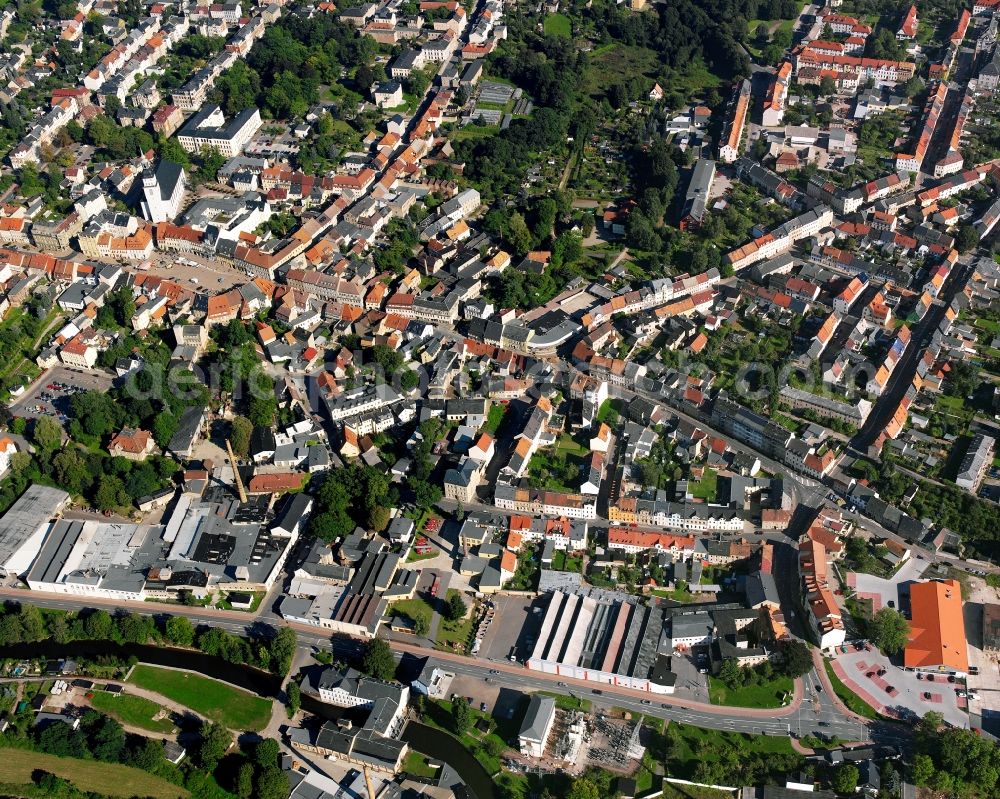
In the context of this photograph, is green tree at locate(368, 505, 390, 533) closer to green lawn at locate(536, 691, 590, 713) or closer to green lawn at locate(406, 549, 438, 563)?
green lawn at locate(406, 549, 438, 563)

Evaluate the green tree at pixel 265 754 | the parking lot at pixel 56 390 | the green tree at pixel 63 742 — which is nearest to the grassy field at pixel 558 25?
the parking lot at pixel 56 390

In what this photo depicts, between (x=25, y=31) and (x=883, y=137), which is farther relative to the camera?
(x=25, y=31)

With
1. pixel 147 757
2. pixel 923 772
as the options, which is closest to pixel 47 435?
pixel 147 757

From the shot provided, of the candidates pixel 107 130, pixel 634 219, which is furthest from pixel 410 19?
pixel 634 219

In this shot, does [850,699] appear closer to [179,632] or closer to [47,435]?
[179,632]

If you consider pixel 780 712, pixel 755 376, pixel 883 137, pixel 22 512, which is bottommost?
pixel 22 512

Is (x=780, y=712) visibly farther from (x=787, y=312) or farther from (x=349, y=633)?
(x=787, y=312)

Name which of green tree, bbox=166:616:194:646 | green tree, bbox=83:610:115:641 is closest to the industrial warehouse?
green tree, bbox=166:616:194:646
